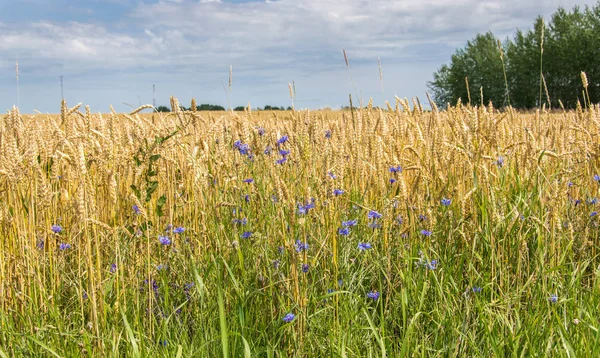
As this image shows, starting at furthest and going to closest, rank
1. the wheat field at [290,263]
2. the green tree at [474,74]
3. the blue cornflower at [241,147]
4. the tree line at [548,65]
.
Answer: the green tree at [474,74] < the tree line at [548,65] < the blue cornflower at [241,147] < the wheat field at [290,263]

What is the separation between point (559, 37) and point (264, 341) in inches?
1734

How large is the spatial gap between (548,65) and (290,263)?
4364cm

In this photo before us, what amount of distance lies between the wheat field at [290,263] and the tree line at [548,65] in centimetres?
3259

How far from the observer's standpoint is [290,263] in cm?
192

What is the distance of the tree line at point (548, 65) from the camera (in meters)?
38.3

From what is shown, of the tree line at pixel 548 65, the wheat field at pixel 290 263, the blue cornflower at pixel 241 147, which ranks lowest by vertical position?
the wheat field at pixel 290 263

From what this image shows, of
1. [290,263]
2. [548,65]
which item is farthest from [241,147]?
[548,65]

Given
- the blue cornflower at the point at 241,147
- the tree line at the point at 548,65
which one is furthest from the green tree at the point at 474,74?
the blue cornflower at the point at 241,147

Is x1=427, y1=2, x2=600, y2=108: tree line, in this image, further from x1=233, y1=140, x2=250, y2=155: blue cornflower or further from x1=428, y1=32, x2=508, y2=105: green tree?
x1=233, y1=140, x2=250, y2=155: blue cornflower

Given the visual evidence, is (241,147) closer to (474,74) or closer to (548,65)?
(548,65)

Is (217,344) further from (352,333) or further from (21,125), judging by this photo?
(21,125)

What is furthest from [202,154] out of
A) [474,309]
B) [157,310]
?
Answer: [474,309]

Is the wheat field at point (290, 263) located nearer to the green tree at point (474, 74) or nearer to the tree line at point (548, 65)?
the tree line at point (548, 65)

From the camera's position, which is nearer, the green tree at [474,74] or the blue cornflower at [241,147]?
the blue cornflower at [241,147]
